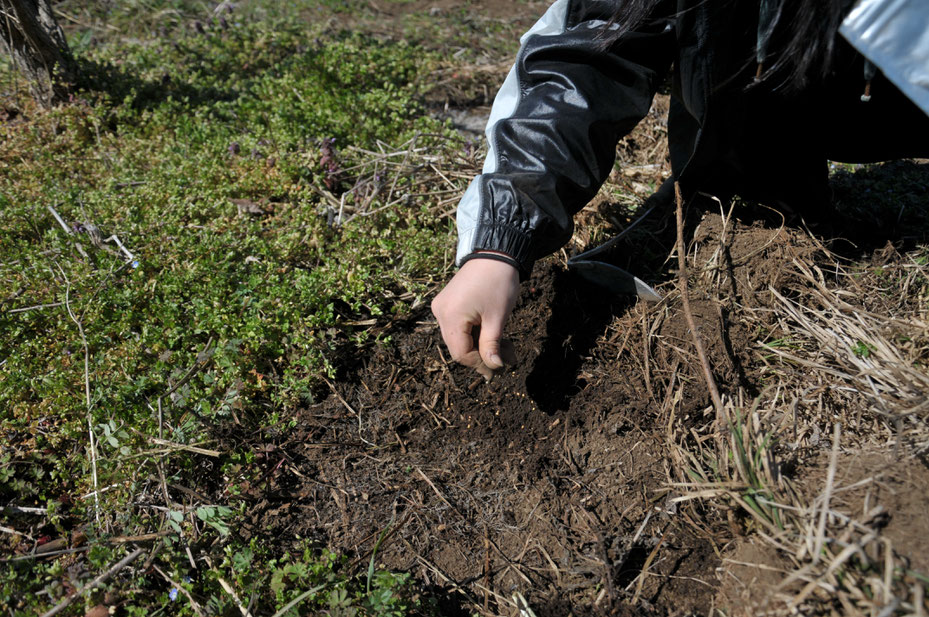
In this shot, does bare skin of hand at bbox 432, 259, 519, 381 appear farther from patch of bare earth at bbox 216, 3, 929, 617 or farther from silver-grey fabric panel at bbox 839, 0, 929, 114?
silver-grey fabric panel at bbox 839, 0, 929, 114

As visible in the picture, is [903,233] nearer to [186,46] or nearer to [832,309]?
[832,309]

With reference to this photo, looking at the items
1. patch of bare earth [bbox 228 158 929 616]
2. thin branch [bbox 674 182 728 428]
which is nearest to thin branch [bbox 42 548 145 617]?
patch of bare earth [bbox 228 158 929 616]

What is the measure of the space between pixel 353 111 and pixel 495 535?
282 cm

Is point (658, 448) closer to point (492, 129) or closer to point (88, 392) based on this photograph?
point (492, 129)

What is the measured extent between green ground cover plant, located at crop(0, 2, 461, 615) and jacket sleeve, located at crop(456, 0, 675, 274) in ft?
2.97

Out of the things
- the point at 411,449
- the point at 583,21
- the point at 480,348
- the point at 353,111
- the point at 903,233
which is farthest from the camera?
the point at 353,111

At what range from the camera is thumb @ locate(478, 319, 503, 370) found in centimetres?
178

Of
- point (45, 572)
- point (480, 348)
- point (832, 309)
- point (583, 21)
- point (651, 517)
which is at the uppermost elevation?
point (583, 21)

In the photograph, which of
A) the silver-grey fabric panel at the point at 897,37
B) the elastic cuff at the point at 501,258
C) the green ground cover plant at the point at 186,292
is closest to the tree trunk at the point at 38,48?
the green ground cover plant at the point at 186,292

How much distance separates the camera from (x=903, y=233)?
2818mm

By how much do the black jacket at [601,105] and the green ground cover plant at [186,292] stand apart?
923 mm

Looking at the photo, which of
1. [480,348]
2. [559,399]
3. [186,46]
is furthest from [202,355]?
[186,46]

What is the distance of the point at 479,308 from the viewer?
177cm

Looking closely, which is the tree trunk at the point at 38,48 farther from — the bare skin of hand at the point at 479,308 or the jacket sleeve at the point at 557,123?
the bare skin of hand at the point at 479,308
